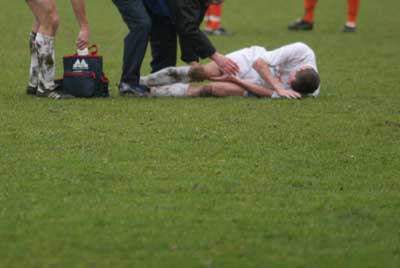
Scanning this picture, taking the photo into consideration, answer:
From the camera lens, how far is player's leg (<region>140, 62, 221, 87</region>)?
9.90m

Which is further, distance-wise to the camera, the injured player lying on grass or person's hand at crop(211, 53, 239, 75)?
the injured player lying on grass

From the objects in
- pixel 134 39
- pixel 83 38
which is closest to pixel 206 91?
pixel 134 39

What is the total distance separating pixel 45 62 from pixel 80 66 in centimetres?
32

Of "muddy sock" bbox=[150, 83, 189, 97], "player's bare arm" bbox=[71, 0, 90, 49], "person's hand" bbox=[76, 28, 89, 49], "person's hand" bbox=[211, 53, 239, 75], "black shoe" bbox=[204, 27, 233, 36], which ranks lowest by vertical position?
"black shoe" bbox=[204, 27, 233, 36]

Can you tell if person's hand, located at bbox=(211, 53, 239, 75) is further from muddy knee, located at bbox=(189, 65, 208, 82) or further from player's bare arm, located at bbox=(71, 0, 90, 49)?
player's bare arm, located at bbox=(71, 0, 90, 49)

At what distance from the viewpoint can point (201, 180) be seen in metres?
6.46

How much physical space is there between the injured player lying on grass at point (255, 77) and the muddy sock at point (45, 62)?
937 mm

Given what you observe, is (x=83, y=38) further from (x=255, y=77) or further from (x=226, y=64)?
(x=255, y=77)

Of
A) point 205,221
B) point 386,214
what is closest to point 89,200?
point 205,221

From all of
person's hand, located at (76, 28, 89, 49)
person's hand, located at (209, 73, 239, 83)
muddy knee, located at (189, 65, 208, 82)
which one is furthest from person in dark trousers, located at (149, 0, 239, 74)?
person's hand, located at (76, 28, 89, 49)

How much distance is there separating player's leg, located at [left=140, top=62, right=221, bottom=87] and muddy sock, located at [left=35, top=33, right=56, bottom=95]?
94 cm

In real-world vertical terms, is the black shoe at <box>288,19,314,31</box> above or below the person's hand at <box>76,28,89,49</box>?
below

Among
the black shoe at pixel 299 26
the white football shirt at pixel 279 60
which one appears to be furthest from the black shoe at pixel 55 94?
the black shoe at pixel 299 26

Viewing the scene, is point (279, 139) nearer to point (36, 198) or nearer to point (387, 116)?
point (387, 116)
